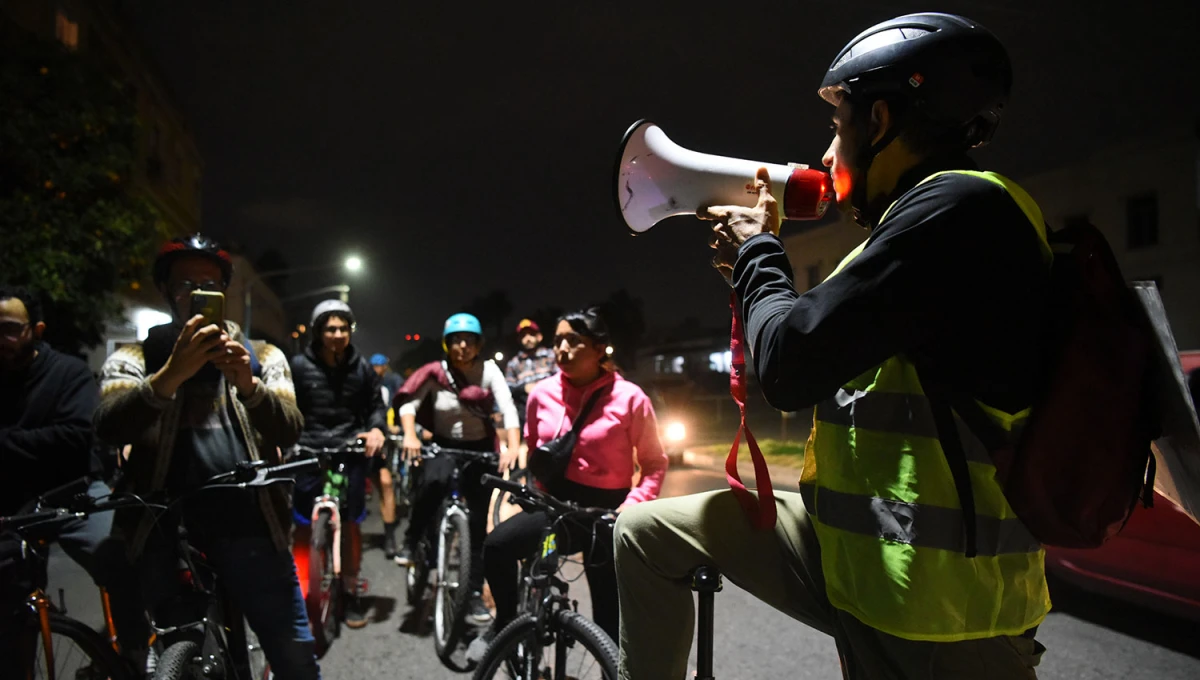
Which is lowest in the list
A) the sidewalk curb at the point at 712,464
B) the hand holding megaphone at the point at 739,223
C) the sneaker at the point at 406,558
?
the sidewalk curb at the point at 712,464

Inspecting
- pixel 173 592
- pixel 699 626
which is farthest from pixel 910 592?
pixel 173 592

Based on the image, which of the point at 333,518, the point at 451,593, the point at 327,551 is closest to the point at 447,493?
the point at 451,593

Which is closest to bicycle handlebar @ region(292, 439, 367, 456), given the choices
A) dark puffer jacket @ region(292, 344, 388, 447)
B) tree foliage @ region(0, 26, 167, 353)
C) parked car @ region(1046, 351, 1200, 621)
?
dark puffer jacket @ region(292, 344, 388, 447)

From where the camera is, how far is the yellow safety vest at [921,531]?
132 cm

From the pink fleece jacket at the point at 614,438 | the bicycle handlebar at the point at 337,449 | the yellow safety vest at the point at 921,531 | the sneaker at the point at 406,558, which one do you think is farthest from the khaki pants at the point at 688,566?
the sneaker at the point at 406,558

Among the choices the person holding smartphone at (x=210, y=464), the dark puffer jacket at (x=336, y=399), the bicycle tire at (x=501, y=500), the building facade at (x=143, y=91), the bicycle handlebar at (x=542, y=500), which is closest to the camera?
the person holding smartphone at (x=210, y=464)

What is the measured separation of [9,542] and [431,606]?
10.7ft

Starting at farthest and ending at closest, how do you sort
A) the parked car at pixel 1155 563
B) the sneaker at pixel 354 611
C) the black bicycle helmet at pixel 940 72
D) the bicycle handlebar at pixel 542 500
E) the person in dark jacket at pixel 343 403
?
the person in dark jacket at pixel 343 403, the sneaker at pixel 354 611, the parked car at pixel 1155 563, the bicycle handlebar at pixel 542 500, the black bicycle helmet at pixel 940 72

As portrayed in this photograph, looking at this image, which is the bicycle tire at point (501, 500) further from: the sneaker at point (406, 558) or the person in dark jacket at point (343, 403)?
the person in dark jacket at point (343, 403)

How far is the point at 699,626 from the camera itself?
6.68 ft

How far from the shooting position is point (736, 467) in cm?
178

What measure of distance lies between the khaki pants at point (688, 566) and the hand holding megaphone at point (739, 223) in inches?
23.6

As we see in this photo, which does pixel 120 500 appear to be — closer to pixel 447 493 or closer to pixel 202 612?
pixel 202 612

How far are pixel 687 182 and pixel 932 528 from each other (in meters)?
1.03
